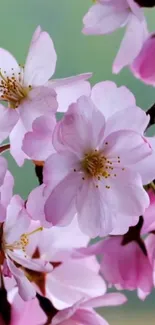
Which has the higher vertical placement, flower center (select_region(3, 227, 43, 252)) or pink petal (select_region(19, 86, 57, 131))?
pink petal (select_region(19, 86, 57, 131))

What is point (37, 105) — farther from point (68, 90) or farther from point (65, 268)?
point (65, 268)

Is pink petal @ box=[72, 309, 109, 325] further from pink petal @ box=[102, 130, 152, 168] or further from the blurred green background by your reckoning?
the blurred green background

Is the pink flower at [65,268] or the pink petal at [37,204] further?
the pink flower at [65,268]

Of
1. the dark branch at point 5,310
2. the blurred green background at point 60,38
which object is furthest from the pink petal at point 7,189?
the blurred green background at point 60,38

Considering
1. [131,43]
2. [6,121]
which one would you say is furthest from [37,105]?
[131,43]

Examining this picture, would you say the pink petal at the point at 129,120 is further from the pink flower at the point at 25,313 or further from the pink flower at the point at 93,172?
Result: the pink flower at the point at 25,313

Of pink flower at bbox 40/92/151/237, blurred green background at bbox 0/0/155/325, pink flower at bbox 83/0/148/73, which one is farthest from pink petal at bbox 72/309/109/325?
blurred green background at bbox 0/0/155/325
